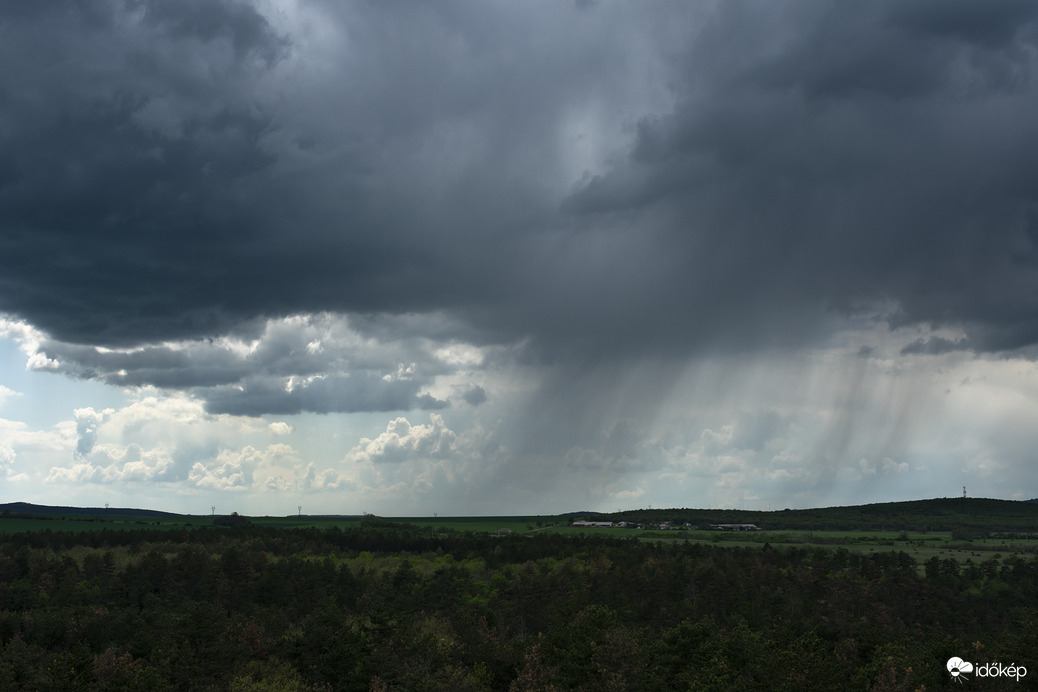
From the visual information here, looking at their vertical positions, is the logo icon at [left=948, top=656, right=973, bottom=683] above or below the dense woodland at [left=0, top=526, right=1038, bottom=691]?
above

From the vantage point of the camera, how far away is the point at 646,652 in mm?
110125

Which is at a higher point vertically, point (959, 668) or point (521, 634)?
point (959, 668)

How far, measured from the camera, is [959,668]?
9050 cm

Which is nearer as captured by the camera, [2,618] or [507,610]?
[2,618]

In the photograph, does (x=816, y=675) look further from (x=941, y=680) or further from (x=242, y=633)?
(x=242, y=633)

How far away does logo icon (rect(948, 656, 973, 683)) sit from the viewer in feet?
291

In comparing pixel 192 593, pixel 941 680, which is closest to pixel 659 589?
pixel 941 680

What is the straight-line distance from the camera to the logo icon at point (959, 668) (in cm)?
8875

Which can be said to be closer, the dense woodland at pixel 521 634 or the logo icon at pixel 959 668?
the logo icon at pixel 959 668

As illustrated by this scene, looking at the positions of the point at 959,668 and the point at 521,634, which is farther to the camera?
the point at 521,634

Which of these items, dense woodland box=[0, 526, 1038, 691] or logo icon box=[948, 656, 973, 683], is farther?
dense woodland box=[0, 526, 1038, 691]

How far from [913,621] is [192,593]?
172978mm

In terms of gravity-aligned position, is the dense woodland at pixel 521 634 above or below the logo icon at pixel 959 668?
below

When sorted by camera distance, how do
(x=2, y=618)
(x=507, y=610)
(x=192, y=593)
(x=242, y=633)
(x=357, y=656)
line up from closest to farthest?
(x=357, y=656)
(x=242, y=633)
(x=2, y=618)
(x=507, y=610)
(x=192, y=593)
